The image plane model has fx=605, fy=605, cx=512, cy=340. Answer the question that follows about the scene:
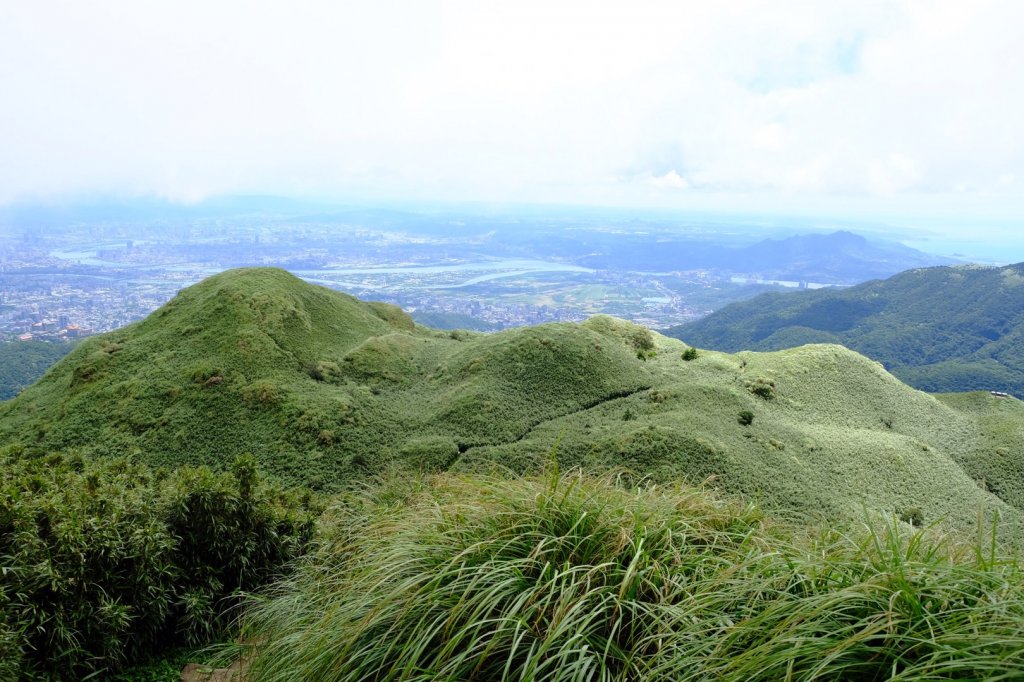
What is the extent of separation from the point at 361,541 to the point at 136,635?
4.34m

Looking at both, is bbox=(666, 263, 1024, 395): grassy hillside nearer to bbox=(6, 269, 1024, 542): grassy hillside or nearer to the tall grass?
bbox=(6, 269, 1024, 542): grassy hillside

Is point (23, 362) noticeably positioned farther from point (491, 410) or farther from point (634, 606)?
point (634, 606)

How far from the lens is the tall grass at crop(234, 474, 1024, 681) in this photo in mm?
3635

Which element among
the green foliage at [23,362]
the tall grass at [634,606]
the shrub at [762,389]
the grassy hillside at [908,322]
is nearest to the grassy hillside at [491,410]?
the shrub at [762,389]

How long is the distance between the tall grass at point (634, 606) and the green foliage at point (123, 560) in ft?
12.1

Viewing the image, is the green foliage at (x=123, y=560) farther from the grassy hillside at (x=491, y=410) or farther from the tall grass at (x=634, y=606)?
the grassy hillside at (x=491, y=410)

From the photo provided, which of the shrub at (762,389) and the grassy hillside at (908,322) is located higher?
the shrub at (762,389)

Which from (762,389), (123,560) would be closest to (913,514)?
(762,389)

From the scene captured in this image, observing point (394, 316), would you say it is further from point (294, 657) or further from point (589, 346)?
point (294, 657)

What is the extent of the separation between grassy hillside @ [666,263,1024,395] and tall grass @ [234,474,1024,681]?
98614mm

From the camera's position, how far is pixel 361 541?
7.11 m

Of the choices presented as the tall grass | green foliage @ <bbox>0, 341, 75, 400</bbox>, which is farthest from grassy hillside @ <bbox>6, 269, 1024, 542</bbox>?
green foliage @ <bbox>0, 341, 75, 400</bbox>

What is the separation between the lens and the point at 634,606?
4.52 metres

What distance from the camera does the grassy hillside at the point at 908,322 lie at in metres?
108
